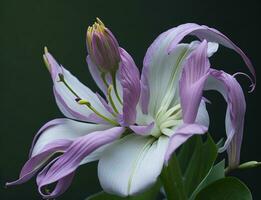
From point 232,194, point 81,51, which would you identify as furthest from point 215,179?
point 81,51

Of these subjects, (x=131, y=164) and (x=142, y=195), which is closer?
(x=131, y=164)

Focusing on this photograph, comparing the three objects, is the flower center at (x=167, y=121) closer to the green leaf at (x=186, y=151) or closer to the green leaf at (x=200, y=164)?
the green leaf at (x=200, y=164)

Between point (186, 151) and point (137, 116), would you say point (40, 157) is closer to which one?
point (137, 116)

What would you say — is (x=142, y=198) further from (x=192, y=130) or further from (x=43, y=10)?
(x=43, y=10)

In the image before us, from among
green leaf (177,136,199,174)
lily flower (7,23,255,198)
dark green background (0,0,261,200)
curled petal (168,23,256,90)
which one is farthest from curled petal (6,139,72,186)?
dark green background (0,0,261,200)

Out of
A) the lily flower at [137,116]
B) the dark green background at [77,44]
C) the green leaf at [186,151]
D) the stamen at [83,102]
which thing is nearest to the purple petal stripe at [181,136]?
the lily flower at [137,116]

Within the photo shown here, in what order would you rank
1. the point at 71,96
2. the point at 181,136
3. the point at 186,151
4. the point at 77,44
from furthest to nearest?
1. the point at 77,44
2. the point at 186,151
3. the point at 71,96
4. the point at 181,136

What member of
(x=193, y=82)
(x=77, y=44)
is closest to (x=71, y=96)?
(x=193, y=82)
